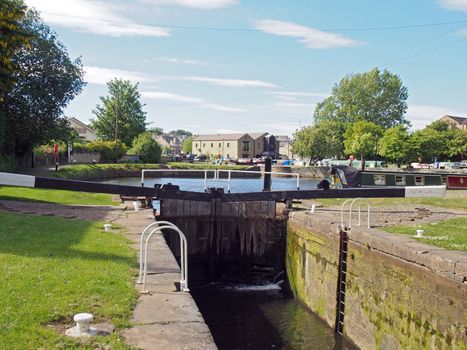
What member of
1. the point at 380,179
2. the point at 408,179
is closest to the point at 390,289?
the point at 380,179

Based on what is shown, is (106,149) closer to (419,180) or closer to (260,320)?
(419,180)

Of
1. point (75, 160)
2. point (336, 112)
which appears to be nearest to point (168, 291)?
point (75, 160)

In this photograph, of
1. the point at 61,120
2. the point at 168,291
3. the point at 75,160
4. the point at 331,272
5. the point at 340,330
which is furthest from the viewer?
the point at 75,160

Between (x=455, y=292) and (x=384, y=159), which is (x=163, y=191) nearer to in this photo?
(x=455, y=292)

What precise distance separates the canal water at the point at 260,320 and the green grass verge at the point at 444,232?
9.27ft

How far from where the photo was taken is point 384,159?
275 feet

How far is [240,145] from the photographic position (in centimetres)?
10762

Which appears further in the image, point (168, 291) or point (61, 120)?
point (61, 120)

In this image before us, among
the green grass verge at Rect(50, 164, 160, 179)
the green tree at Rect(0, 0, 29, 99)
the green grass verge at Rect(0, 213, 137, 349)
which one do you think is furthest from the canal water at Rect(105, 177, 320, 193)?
the green grass verge at Rect(0, 213, 137, 349)

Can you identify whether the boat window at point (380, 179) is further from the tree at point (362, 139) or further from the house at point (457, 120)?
the house at point (457, 120)

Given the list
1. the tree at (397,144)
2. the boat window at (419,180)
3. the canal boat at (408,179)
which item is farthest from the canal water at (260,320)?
the tree at (397,144)

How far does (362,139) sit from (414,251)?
7031 centimetres

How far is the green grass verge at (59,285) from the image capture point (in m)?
4.96

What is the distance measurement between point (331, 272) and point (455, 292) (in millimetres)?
4894
